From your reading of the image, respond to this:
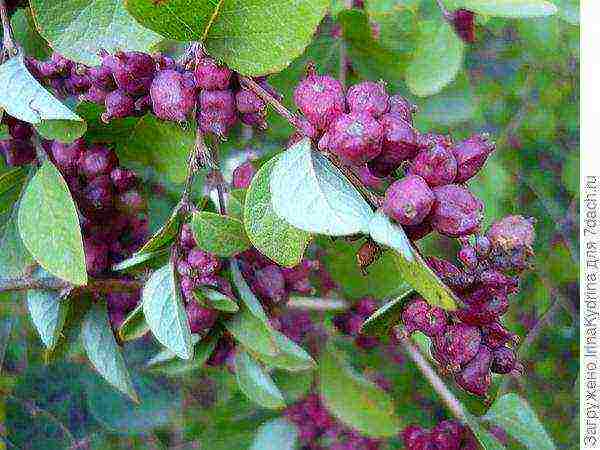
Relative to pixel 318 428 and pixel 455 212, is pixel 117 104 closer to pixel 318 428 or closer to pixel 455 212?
pixel 455 212

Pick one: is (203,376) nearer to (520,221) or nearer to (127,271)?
(127,271)

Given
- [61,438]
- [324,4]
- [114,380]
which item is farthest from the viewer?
[61,438]

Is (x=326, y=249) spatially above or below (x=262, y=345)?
below

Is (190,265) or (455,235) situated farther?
(190,265)

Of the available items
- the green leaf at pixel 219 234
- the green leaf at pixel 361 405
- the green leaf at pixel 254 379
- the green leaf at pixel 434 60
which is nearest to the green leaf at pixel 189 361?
the green leaf at pixel 254 379

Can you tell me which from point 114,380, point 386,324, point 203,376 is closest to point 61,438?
point 203,376

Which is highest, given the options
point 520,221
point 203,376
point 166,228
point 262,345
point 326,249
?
point 520,221

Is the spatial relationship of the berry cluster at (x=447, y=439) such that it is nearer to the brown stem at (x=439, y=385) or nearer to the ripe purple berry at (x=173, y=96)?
the brown stem at (x=439, y=385)

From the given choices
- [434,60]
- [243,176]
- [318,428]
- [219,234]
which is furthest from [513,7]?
[318,428]
